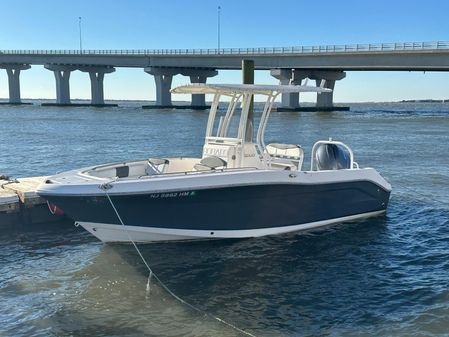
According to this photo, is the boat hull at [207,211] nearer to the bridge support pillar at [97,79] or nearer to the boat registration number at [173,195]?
the boat registration number at [173,195]

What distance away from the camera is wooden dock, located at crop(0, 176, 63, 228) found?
11.4 meters

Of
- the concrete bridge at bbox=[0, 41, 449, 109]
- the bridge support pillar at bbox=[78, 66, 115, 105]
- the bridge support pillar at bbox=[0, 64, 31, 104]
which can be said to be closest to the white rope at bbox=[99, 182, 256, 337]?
the concrete bridge at bbox=[0, 41, 449, 109]

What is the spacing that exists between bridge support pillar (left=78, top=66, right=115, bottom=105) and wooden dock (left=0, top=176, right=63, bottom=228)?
8827 centimetres

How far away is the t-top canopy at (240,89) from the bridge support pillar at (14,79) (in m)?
104

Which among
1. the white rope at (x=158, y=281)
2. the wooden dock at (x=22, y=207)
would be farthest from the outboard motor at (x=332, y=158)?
the wooden dock at (x=22, y=207)

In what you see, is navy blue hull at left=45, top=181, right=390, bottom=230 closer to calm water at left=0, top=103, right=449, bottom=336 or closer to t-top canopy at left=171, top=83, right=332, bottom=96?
calm water at left=0, top=103, right=449, bottom=336

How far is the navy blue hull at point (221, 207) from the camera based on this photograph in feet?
30.8

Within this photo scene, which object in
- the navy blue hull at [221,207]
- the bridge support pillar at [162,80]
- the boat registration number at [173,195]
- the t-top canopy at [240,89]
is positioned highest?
the bridge support pillar at [162,80]

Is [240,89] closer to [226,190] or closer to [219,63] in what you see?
[226,190]

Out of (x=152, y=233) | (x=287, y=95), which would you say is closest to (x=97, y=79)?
(x=287, y=95)

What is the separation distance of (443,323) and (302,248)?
3.67 m

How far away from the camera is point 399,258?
1006cm

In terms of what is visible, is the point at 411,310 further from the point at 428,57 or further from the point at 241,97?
the point at 428,57

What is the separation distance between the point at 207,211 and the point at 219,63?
68439 millimetres
